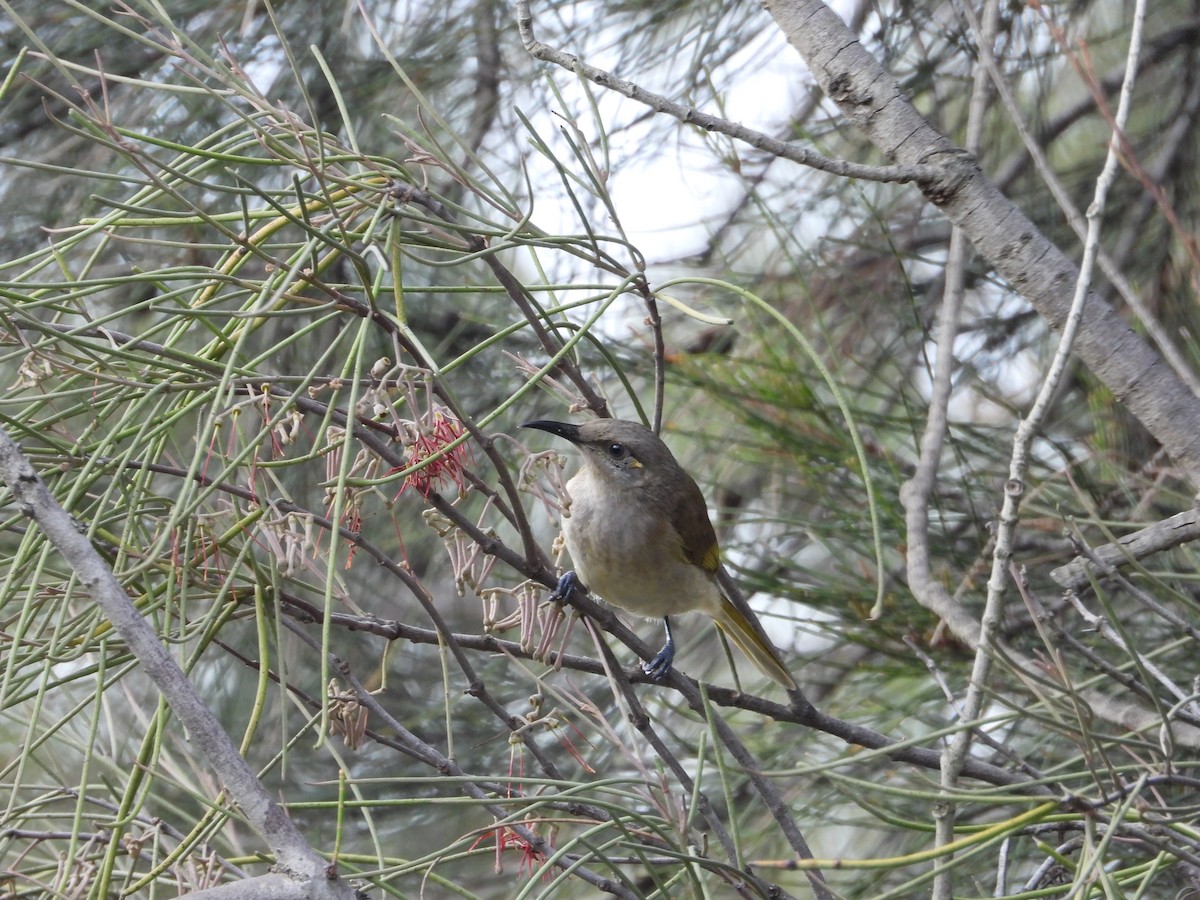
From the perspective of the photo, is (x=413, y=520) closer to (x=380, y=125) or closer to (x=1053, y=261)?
(x=380, y=125)

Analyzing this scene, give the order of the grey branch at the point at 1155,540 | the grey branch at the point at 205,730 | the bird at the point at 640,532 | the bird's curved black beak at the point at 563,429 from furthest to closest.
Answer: the bird at the point at 640,532 < the bird's curved black beak at the point at 563,429 < the grey branch at the point at 1155,540 < the grey branch at the point at 205,730

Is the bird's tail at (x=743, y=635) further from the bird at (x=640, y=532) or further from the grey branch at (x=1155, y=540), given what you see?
the grey branch at (x=1155, y=540)

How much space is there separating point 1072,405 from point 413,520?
6.85 feet

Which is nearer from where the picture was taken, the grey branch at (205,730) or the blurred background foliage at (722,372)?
the grey branch at (205,730)

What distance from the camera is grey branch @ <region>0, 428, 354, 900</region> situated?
3.68ft

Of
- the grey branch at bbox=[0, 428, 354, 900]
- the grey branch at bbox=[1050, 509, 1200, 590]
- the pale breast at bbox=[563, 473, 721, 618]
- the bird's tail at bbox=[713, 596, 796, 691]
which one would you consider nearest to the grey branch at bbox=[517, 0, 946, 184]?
the grey branch at bbox=[1050, 509, 1200, 590]

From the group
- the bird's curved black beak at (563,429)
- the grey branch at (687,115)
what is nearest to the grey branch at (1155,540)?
the grey branch at (687,115)

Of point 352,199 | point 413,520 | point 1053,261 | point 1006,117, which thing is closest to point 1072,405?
point 1006,117

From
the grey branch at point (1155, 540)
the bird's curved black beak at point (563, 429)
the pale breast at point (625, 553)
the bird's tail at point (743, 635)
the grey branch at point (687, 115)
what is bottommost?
the bird's tail at point (743, 635)

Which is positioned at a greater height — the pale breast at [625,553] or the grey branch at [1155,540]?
the pale breast at [625,553]

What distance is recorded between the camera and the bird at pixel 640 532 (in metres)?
2.89

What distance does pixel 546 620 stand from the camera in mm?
1819

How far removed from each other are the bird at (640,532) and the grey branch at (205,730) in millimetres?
1626

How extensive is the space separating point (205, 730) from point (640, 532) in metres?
1.87
